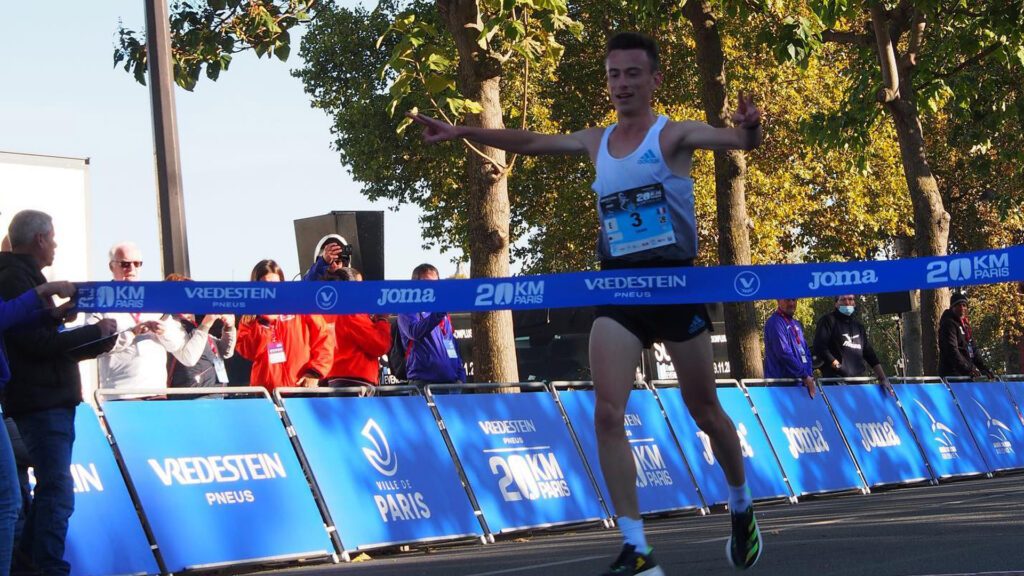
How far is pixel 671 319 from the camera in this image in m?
6.46

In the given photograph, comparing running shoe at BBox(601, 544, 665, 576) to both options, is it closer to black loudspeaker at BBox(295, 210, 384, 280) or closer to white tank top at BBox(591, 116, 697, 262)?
white tank top at BBox(591, 116, 697, 262)

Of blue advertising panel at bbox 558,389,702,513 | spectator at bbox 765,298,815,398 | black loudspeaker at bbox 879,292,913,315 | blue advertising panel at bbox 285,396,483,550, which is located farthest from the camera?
black loudspeaker at bbox 879,292,913,315

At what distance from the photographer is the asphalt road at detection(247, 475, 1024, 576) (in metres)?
7.44

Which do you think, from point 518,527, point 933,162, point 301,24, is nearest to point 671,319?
point 518,527

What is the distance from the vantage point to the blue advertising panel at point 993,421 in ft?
63.9

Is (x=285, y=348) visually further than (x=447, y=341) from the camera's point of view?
No

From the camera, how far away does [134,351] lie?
10.6 metres

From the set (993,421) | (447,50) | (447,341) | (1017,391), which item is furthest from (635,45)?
(1017,391)

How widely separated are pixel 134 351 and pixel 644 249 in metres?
5.23

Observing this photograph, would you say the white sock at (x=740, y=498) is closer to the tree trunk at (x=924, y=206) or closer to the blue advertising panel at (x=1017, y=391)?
the blue advertising panel at (x=1017, y=391)

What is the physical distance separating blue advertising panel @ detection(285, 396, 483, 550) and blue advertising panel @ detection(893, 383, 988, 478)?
26.8 feet

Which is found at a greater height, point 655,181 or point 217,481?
point 655,181

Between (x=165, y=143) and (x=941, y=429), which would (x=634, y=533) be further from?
(x=941, y=429)

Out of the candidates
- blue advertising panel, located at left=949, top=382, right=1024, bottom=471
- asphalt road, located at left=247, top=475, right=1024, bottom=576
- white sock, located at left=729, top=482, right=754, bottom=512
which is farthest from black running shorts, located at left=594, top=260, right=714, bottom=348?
blue advertising panel, located at left=949, top=382, right=1024, bottom=471
